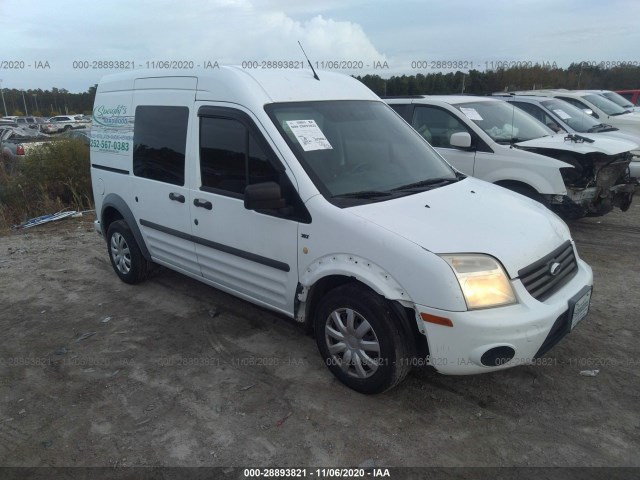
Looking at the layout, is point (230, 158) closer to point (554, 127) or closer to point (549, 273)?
point (549, 273)

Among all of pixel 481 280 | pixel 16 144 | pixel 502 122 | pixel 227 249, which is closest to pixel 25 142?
pixel 16 144

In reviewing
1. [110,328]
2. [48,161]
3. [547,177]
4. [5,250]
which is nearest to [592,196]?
[547,177]

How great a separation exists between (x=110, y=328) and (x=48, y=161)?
7571 millimetres

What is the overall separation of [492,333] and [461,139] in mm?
3743

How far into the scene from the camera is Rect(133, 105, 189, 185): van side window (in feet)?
14.2

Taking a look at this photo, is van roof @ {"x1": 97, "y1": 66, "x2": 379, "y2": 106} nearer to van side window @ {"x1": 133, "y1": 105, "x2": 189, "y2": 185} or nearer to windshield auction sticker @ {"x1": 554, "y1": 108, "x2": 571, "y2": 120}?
van side window @ {"x1": 133, "y1": 105, "x2": 189, "y2": 185}

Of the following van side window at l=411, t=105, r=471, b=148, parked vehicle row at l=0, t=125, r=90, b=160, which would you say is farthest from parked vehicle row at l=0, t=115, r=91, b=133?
van side window at l=411, t=105, r=471, b=148

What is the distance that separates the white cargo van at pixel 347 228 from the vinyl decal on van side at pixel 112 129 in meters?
0.21

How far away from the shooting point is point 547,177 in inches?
237

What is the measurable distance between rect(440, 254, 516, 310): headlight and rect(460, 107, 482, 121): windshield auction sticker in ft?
13.7

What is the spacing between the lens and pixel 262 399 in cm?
339

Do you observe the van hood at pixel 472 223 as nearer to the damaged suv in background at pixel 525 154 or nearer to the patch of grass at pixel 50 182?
the damaged suv in background at pixel 525 154

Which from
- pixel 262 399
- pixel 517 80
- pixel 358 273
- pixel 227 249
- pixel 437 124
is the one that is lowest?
pixel 262 399

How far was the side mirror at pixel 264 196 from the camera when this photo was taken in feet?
10.7
